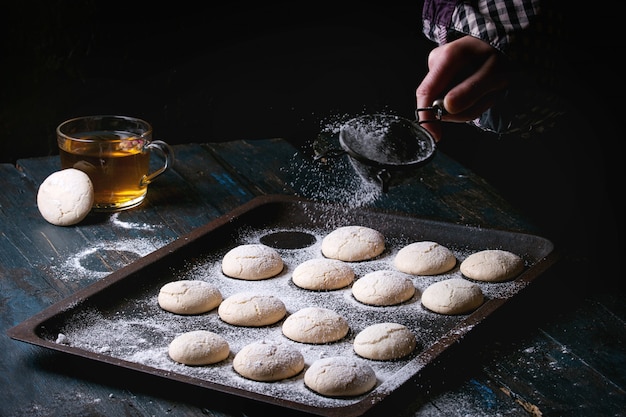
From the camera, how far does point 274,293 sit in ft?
5.91

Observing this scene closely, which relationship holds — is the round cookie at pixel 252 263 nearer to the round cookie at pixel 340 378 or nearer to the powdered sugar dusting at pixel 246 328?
the powdered sugar dusting at pixel 246 328

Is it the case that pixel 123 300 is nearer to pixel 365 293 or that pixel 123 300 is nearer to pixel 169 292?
pixel 169 292

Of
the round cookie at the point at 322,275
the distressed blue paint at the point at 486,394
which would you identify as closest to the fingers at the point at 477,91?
the round cookie at the point at 322,275

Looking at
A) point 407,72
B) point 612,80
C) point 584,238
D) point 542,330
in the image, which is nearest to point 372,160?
point 542,330

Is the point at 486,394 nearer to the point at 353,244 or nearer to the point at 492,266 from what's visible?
the point at 492,266

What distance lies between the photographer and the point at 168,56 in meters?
3.55

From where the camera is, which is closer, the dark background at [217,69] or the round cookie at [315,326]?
the round cookie at [315,326]

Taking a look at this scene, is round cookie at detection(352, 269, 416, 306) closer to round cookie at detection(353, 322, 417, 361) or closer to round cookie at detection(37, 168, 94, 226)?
round cookie at detection(353, 322, 417, 361)

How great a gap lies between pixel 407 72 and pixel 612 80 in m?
1.40

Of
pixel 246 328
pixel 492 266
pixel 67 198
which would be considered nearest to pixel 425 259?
pixel 492 266

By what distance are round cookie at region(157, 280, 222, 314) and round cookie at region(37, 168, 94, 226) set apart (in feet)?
1.52

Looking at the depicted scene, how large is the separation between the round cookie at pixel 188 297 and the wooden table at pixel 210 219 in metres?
0.21

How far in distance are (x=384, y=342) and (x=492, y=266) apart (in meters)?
0.42

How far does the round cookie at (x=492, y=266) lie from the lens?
182 centimetres
